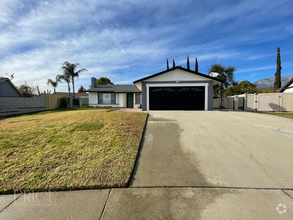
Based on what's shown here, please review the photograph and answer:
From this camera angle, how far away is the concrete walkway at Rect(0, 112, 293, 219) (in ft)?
7.02

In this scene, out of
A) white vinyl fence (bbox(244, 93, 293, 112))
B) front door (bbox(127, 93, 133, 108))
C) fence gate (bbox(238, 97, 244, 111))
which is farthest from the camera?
front door (bbox(127, 93, 133, 108))

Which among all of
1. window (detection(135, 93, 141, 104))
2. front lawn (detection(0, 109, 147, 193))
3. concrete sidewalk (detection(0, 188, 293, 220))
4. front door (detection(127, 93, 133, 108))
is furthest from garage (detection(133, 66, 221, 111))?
concrete sidewalk (detection(0, 188, 293, 220))

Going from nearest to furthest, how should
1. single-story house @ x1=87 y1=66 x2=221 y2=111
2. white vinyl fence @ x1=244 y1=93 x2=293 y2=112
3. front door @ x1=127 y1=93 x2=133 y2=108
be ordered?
white vinyl fence @ x1=244 y1=93 x2=293 y2=112
single-story house @ x1=87 y1=66 x2=221 y2=111
front door @ x1=127 y1=93 x2=133 y2=108

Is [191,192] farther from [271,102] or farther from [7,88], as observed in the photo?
[7,88]

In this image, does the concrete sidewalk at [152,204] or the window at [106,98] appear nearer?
the concrete sidewalk at [152,204]

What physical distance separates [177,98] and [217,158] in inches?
376

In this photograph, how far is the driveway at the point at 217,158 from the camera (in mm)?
2924

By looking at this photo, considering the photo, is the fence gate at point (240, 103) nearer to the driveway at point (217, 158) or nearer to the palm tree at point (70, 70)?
the driveway at point (217, 158)

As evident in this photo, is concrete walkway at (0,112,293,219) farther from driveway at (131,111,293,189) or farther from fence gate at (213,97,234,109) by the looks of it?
fence gate at (213,97,234,109)

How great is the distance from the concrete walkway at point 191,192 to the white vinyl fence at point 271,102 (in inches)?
420

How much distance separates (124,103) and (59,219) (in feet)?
62.2

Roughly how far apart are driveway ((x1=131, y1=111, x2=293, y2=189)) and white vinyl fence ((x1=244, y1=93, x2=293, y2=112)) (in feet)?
28.5

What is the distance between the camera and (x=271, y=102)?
12.9 m

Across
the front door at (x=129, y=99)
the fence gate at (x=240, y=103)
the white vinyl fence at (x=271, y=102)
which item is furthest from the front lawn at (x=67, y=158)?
the front door at (x=129, y=99)
